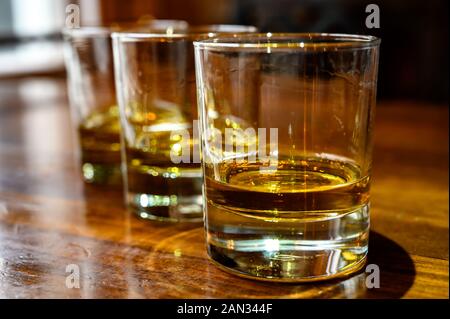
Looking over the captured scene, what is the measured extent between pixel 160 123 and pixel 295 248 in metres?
0.22

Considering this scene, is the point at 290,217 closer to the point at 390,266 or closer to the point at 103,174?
the point at 390,266

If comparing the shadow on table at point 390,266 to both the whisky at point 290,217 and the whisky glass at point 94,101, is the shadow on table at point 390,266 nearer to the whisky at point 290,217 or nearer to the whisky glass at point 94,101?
the whisky at point 290,217

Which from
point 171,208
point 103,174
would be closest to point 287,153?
point 171,208

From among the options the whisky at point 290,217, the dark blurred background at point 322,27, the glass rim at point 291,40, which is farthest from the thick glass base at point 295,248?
the dark blurred background at point 322,27

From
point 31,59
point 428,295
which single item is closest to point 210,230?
point 428,295

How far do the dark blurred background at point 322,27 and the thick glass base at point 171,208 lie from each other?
181 centimetres

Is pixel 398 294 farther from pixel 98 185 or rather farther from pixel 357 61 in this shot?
pixel 98 185

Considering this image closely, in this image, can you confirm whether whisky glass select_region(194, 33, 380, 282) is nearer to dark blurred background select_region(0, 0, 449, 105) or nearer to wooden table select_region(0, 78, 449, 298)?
wooden table select_region(0, 78, 449, 298)

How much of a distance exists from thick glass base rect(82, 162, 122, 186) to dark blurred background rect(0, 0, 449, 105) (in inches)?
65.9

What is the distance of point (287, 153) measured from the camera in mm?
440

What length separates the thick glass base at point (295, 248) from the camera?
417 mm

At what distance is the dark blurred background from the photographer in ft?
8.53

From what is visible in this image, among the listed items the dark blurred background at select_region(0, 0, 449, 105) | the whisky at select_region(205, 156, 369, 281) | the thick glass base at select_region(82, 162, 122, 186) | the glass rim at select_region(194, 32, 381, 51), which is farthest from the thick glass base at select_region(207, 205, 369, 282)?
the dark blurred background at select_region(0, 0, 449, 105)

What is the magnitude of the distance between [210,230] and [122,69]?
0.19m
